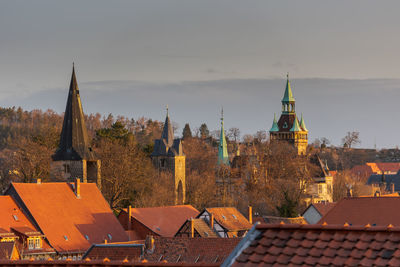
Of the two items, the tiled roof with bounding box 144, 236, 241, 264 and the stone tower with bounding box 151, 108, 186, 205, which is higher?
the stone tower with bounding box 151, 108, 186, 205

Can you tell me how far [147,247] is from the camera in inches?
1384

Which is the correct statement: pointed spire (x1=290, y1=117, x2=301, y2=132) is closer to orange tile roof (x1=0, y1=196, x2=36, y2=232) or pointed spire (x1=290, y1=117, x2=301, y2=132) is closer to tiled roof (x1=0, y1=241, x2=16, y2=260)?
orange tile roof (x1=0, y1=196, x2=36, y2=232)

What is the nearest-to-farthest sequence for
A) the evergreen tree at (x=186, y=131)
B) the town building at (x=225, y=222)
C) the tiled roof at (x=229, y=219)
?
the town building at (x=225, y=222), the tiled roof at (x=229, y=219), the evergreen tree at (x=186, y=131)

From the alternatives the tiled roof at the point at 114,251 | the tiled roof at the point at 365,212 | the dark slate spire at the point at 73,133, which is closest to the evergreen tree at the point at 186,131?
the dark slate spire at the point at 73,133

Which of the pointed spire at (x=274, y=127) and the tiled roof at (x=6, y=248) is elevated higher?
the pointed spire at (x=274, y=127)

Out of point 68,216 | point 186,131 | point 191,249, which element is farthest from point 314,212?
point 186,131

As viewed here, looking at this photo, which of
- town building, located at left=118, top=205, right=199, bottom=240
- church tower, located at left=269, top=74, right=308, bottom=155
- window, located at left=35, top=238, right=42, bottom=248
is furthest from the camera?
church tower, located at left=269, top=74, right=308, bottom=155

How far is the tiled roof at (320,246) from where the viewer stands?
277 inches

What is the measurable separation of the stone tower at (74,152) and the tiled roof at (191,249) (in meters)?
39.1

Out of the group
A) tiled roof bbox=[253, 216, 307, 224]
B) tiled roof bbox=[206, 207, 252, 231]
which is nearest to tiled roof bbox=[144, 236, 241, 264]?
tiled roof bbox=[206, 207, 252, 231]

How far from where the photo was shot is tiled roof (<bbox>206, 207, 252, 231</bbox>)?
5175cm

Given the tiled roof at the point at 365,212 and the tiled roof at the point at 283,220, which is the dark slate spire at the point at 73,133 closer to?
the tiled roof at the point at 283,220

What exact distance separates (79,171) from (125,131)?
8.66 metres

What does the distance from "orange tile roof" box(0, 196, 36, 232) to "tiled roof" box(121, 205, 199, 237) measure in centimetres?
754
